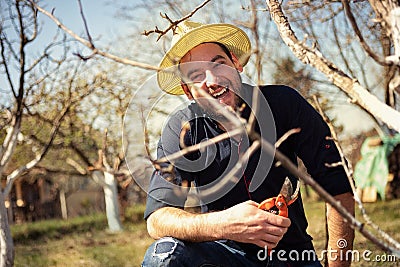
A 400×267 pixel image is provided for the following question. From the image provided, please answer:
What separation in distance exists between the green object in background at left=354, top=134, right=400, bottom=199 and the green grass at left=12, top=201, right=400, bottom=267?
16.8 inches

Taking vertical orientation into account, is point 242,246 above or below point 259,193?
below

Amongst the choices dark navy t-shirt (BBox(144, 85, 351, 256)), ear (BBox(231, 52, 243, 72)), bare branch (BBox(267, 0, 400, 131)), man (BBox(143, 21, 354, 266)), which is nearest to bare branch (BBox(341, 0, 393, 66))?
bare branch (BBox(267, 0, 400, 131))

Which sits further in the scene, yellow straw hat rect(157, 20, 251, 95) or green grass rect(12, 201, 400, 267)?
green grass rect(12, 201, 400, 267)

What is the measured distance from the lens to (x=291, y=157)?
2320mm

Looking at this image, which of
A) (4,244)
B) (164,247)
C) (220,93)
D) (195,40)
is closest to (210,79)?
(220,93)

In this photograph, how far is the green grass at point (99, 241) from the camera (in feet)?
20.1

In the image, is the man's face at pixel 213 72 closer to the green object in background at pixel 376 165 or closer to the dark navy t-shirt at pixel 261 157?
the dark navy t-shirt at pixel 261 157

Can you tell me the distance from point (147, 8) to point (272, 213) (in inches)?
362

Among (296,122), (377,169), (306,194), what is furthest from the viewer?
(306,194)

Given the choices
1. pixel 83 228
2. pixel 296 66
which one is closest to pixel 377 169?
pixel 296 66

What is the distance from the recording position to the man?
2.09 meters

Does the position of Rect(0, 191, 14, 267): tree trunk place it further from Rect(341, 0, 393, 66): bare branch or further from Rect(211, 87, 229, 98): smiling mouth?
Rect(341, 0, 393, 66): bare branch

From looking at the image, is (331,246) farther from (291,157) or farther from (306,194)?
(306,194)

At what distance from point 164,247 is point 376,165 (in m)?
7.79
